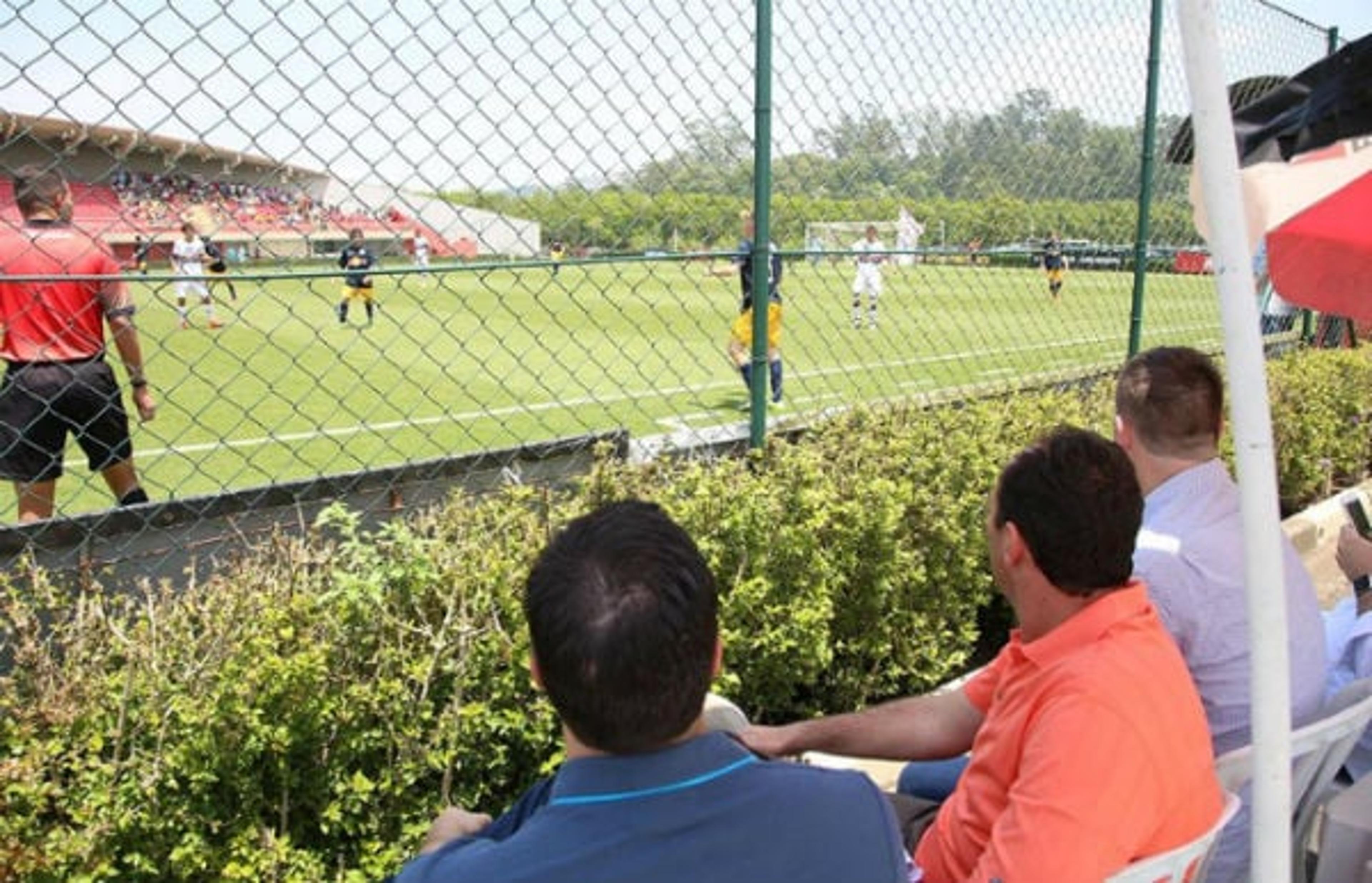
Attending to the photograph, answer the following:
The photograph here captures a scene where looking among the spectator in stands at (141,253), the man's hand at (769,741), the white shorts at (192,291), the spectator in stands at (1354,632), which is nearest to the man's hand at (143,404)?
the spectator in stands at (141,253)

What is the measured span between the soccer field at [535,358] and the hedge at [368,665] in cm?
93

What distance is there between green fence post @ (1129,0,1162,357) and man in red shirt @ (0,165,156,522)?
525cm

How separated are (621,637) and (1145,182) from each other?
5.84 meters

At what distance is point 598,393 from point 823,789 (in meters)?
11.4

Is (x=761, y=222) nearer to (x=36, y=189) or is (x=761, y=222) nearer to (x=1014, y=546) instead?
(x=1014, y=546)

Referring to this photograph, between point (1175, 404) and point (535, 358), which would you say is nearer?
point (1175, 404)

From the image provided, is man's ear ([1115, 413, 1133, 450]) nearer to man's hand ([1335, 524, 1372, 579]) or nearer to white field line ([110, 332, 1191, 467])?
man's hand ([1335, 524, 1372, 579])

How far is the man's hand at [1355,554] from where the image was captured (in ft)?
10.6

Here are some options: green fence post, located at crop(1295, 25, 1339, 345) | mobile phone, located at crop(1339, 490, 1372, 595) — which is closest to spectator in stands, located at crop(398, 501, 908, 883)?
mobile phone, located at crop(1339, 490, 1372, 595)

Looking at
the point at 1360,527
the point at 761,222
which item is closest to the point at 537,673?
the point at 761,222

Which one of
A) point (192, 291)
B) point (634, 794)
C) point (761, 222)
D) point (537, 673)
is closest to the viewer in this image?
point (634, 794)

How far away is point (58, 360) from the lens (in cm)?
482

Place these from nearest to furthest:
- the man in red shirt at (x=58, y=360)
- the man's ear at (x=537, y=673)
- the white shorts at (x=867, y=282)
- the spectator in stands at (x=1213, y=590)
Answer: the man's ear at (x=537, y=673)
the spectator in stands at (x=1213, y=590)
the man in red shirt at (x=58, y=360)
the white shorts at (x=867, y=282)

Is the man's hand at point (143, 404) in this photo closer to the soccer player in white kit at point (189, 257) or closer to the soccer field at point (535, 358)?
the soccer field at point (535, 358)
